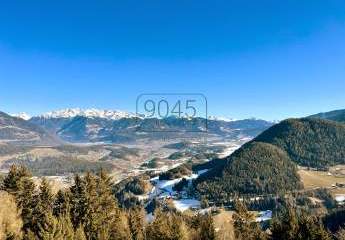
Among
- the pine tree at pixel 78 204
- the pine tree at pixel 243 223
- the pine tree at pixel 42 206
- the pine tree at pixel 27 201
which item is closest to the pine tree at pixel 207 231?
the pine tree at pixel 243 223

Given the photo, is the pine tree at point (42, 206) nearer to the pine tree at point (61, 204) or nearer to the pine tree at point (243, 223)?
the pine tree at point (61, 204)

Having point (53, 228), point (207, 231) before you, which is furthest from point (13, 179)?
point (207, 231)

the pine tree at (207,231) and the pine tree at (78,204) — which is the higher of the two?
the pine tree at (78,204)

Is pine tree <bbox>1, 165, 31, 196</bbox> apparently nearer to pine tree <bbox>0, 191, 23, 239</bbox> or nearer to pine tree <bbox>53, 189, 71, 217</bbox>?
pine tree <bbox>0, 191, 23, 239</bbox>

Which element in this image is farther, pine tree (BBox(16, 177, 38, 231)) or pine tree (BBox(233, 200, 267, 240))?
pine tree (BBox(233, 200, 267, 240))

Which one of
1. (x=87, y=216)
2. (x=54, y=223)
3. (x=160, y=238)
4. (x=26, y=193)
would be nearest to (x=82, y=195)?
(x=87, y=216)

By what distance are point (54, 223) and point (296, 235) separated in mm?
48187

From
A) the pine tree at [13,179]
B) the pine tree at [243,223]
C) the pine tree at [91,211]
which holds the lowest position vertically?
the pine tree at [243,223]

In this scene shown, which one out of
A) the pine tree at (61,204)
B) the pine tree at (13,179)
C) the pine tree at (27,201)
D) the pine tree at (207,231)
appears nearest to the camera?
the pine tree at (27,201)

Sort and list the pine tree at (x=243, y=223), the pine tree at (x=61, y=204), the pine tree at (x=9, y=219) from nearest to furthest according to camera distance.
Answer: the pine tree at (x=9, y=219) < the pine tree at (x=61, y=204) < the pine tree at (x=243, y=223)

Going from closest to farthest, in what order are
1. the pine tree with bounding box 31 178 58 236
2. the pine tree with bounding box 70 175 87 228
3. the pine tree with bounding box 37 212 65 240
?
the pine tree with bounding box 37 212 65 240
the pine tree with bounding box 31 178 58 236
the pine tree with bounding box 70 175 87 228

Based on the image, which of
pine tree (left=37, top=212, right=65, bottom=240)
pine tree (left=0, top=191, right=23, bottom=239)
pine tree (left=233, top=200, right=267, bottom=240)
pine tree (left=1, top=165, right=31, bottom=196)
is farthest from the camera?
pine tree (left=233, top=200, right=267, bottom=240)

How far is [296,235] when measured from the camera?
9194 cm

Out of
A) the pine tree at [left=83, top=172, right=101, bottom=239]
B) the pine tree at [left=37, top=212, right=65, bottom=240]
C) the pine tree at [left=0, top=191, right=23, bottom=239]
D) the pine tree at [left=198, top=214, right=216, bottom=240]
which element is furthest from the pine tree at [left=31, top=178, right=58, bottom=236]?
the pine tree at [left=198, top=214, right=216, bottom=240]
